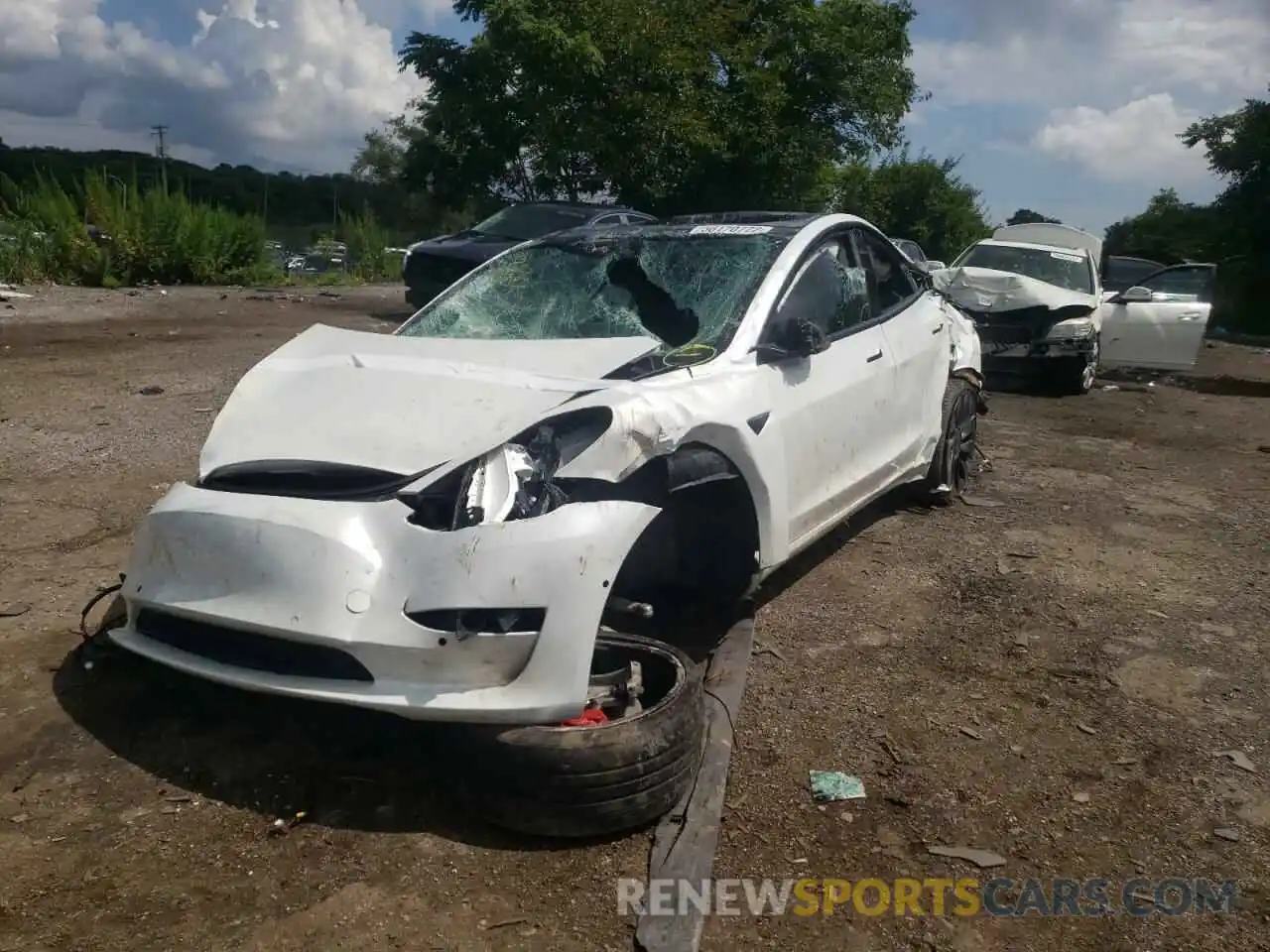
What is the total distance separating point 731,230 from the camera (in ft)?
15.3

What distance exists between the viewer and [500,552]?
2758 mm

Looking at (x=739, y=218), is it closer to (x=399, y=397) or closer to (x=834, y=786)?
(x=399, y=397)

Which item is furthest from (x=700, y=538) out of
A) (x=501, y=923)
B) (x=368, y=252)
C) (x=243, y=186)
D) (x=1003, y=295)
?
(x=243, y=186)

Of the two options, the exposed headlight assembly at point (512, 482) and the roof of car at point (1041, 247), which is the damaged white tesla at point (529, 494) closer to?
the exposed headlight assembly at point (512, 482)

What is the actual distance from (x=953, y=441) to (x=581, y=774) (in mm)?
4100

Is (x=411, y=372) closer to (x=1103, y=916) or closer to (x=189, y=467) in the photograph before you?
(x=1103, y=916)

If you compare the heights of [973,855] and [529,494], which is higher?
[529,494]

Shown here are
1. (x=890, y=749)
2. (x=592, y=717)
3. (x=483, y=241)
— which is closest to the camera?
(x=592, y=717)

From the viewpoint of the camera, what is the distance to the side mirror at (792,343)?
3982 mm

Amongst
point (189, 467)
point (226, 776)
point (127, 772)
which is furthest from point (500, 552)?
point (189, 467)

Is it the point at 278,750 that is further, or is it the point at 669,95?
the point at 669,95

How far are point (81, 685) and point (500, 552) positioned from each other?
5.82 feet

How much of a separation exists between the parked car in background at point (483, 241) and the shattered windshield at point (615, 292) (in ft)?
26.7

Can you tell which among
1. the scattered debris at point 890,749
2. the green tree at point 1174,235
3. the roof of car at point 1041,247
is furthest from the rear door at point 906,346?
the green tree at point 1174,235
